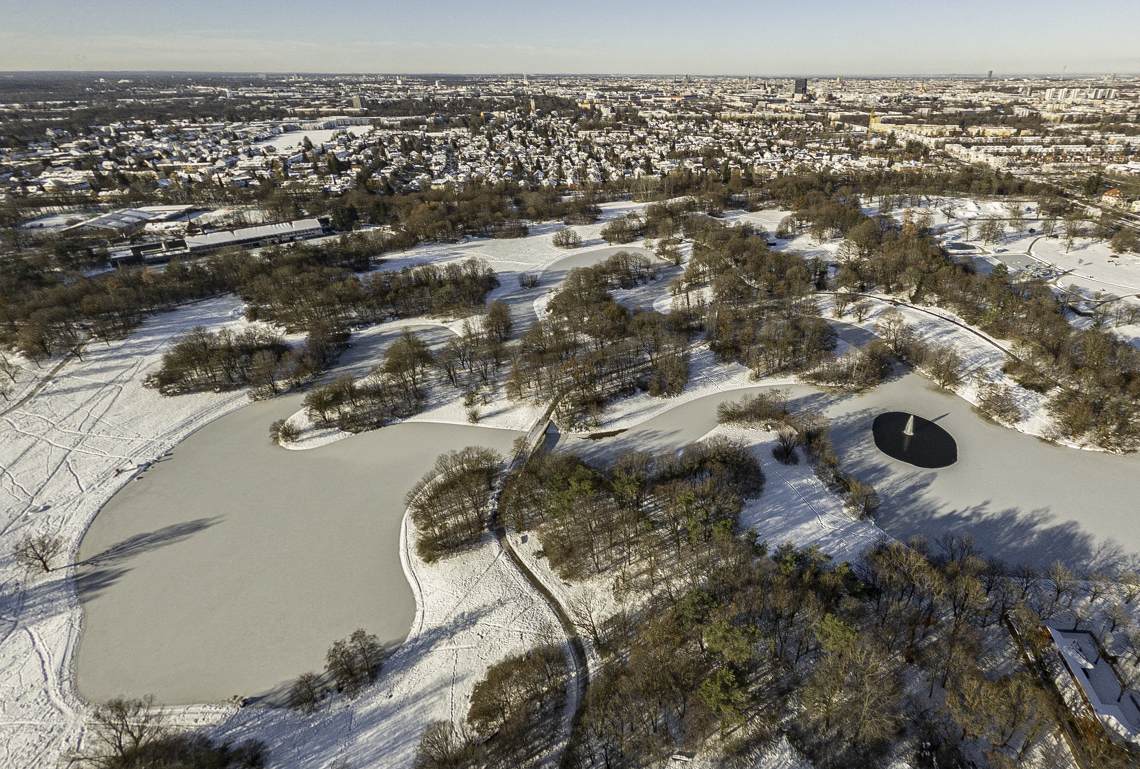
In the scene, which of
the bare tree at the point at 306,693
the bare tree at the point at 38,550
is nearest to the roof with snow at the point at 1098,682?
the bare tree at the point at 306,693

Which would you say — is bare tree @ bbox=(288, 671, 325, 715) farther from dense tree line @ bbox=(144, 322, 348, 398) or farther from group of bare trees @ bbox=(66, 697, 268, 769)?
dense tree line @ bbox=(144, 322, 348, 398)

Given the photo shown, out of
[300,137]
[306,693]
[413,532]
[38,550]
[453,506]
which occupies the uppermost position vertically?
[300,137]

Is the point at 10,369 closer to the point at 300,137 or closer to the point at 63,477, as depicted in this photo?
the point at 63,477

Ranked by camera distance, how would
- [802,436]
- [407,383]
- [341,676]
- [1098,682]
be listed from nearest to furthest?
[1098,682]
[341,676]
[802,436]
[407,383]

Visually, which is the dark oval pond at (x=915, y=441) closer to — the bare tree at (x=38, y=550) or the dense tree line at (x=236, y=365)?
the dense tree line at (x=236, y=365)

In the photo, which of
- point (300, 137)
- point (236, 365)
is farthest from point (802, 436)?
point (300, 137)

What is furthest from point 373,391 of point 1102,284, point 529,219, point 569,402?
point 1102,284

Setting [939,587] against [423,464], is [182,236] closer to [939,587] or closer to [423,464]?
[423,464]
